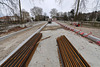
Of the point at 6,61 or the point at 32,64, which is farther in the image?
the point at 32,64

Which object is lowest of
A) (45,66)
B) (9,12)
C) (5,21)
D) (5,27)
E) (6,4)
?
(45,66)

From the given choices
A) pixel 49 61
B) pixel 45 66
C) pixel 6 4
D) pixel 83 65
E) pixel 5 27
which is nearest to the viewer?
pixel 83 65

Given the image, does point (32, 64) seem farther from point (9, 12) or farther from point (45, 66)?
point (9, 12)

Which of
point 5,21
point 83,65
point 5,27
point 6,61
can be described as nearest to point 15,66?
point 6,61

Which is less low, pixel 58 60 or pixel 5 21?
pixel 5 21

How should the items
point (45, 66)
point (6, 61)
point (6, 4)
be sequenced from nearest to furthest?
point (6, 61) < point (45, 66) < point (6, 4)

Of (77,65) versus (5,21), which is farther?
(5,21)

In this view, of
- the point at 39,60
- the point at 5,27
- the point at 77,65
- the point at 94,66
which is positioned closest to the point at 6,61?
the point at 39,60

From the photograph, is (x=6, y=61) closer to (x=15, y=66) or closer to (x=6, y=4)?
(x=15, y=66)

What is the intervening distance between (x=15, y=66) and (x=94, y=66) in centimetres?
248

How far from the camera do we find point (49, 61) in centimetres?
180

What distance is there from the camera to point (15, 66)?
4.55 feet

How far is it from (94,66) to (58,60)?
1178 mm

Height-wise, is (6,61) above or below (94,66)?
above
